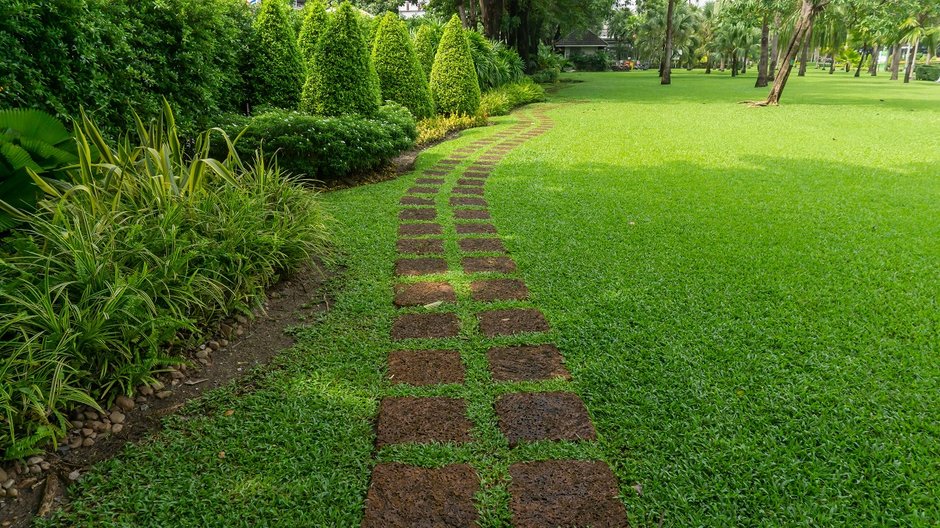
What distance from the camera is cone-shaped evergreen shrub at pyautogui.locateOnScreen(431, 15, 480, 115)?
10883mm

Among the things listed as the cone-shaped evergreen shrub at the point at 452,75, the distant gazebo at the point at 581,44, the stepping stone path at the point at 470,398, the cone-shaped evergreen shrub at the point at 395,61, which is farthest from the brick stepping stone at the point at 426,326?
the distant gazebo at the point at 581,44

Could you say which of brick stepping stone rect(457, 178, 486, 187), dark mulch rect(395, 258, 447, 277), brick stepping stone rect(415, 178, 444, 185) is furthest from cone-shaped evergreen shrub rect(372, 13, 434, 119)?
dark mulch rect(395, 258, 447, 277)

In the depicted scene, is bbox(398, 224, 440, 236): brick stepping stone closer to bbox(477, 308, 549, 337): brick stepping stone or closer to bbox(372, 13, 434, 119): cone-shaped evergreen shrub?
bbox(477, 308, 549, 337): brick stepping stone

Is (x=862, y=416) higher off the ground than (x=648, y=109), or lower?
lower

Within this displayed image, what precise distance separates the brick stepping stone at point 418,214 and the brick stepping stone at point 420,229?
21cm

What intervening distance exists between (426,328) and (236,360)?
934mm

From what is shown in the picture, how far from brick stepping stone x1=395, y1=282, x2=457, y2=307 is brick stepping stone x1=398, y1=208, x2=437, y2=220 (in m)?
1.48

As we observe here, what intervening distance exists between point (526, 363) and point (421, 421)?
0.62 metres

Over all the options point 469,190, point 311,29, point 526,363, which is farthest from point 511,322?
point 311,29

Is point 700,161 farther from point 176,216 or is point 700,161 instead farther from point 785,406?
point 176,216

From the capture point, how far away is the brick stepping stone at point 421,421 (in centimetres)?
203

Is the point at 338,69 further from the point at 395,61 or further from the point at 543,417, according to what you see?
the point at 543,417

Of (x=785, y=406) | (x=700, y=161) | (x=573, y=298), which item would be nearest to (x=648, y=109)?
(x=700, y=161)

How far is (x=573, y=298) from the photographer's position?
318 cm
